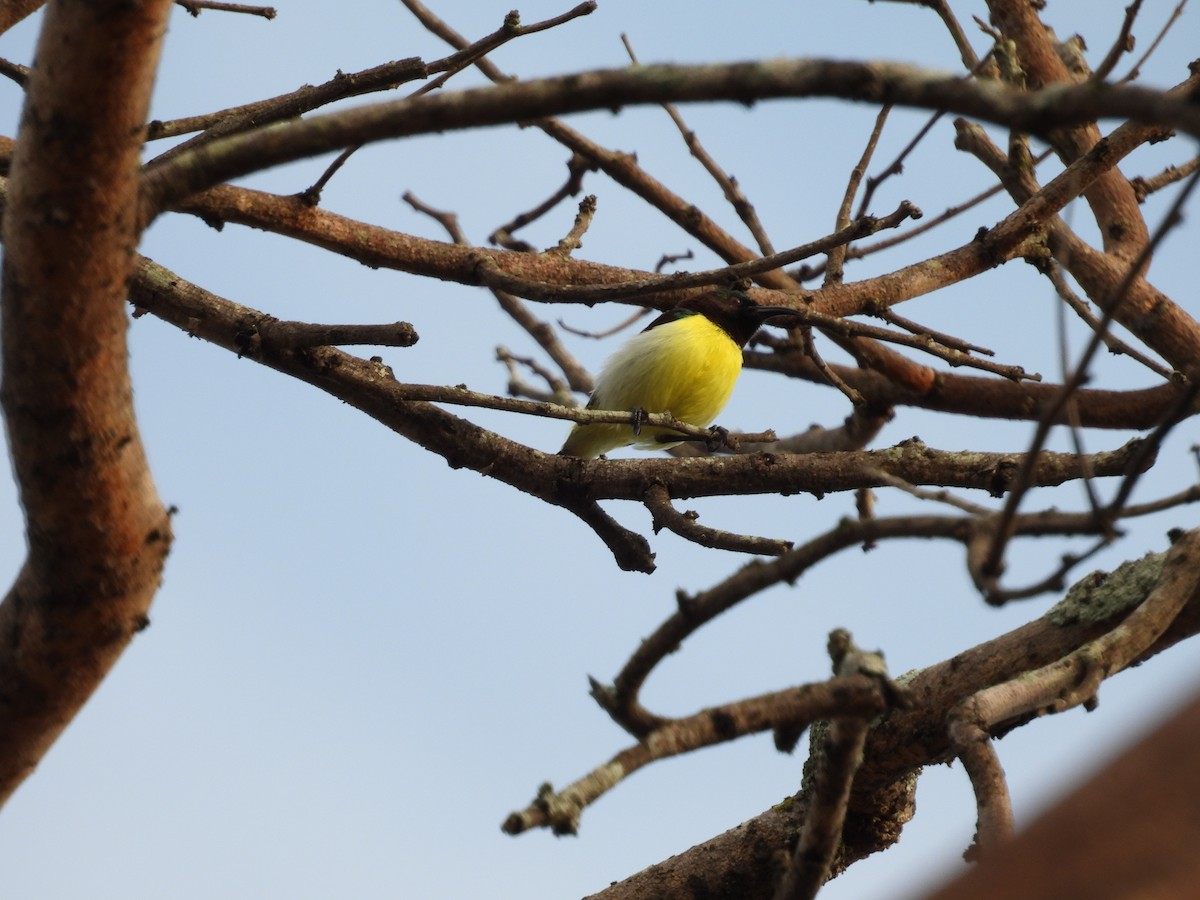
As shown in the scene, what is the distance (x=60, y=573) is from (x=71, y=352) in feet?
1.32

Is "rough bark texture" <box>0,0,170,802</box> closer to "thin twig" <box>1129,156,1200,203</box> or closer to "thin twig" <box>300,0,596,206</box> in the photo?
"thin twig" <box>300,0,596,206</box>

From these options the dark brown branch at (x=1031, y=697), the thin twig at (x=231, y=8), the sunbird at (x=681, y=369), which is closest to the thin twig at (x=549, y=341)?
the sunbird at (x=681, y=369)

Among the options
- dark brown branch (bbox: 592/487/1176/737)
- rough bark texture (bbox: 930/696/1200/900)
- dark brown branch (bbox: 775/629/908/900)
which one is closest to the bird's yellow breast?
dark brown branch (bbox: 775/629/908/900)

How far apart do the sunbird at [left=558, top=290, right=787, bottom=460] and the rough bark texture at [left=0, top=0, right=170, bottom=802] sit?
15.1 ft

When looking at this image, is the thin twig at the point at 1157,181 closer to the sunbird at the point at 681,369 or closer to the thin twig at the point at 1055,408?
the sunbird at the point at 681,369

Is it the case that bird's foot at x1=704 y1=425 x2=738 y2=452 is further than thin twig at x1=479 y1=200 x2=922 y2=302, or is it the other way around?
bird's foot at x1=704 y1=425 x2=738 y2=452

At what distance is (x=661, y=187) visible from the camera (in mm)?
5789

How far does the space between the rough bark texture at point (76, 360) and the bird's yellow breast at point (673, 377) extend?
4.64 m

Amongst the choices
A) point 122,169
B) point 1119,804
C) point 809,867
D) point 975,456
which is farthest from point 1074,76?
point 1119,804

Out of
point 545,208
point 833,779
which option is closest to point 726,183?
point 545,208

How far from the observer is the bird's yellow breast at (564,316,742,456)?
6.90 metres

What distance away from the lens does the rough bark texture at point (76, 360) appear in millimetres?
1936

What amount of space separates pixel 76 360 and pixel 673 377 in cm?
503

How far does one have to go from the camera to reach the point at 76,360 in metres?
2.02
